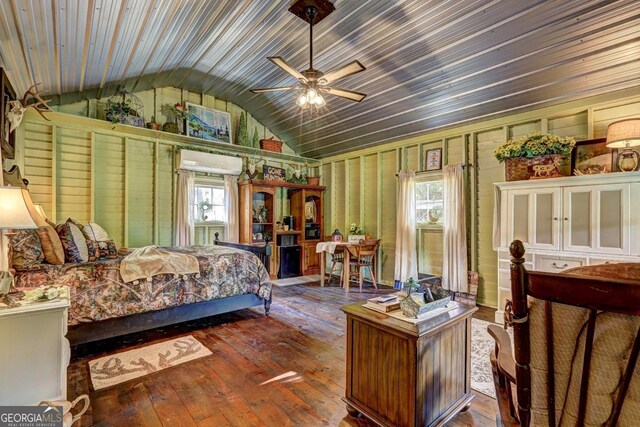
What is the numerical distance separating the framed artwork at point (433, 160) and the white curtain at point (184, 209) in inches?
165

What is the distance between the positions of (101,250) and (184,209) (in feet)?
6.63

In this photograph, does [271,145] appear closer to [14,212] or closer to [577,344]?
[14,212]

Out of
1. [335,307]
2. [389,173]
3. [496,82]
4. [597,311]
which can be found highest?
[496,82]

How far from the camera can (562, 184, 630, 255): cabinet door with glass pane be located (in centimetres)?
298

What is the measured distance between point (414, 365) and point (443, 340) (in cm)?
29

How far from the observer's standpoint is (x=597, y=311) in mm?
833

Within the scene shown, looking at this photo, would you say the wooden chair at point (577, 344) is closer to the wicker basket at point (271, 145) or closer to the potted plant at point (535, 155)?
the potted plant at point (535, 155)

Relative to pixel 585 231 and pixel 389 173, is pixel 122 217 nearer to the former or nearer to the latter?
pixel 389 173

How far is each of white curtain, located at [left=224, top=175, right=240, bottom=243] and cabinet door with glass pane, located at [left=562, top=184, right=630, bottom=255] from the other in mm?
5061

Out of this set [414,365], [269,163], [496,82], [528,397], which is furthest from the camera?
[269,163]

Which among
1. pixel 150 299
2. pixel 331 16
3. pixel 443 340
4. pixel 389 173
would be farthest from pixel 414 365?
pixel 389 173

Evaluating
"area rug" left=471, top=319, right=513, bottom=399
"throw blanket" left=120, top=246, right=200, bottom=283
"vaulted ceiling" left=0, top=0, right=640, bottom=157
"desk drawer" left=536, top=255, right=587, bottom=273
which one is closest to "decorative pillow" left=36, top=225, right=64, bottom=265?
"throw blanket" left=120, top=246, right=200, bottom=283

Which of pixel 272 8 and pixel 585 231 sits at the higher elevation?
pixel 272 8

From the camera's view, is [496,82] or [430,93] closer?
[496,82]
